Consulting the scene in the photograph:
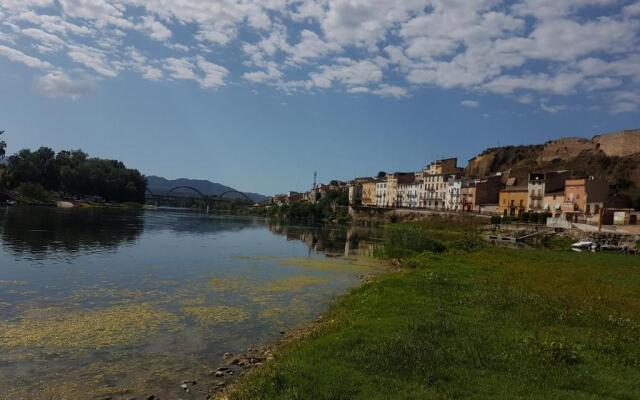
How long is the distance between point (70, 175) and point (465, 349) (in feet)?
458

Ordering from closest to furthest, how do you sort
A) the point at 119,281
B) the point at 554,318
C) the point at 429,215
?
the point at 554,318, the point at 119,281, the point at 429,215

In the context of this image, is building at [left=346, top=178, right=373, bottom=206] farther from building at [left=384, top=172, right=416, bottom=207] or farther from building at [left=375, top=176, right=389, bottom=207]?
building at [left=384, top=172, right=416, bottom=207]

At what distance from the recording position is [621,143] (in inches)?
3994

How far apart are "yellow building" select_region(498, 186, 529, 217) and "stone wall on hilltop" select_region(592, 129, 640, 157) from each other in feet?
72.8

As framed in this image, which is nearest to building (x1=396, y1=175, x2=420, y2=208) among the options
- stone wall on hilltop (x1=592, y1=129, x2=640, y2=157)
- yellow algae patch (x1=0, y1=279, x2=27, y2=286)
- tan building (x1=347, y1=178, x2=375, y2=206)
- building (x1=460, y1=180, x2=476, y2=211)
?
building (x1=460, y1=180, x2=476, y2=211)

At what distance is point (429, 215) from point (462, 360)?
100 metres

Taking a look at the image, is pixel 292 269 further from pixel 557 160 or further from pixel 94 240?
pixel 557 160

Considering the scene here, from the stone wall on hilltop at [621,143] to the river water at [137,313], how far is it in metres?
85.3

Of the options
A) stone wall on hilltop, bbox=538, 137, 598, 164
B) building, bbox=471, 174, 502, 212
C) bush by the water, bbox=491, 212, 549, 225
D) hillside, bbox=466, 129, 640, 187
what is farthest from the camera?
stone wall on hilltop, bbox=538, 137, 598, 164

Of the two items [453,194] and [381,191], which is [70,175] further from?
[453,194]

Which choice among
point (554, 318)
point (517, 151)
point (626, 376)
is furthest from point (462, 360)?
point (517, 151)

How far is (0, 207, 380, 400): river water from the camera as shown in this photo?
12.0 m

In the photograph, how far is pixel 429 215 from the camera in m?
109

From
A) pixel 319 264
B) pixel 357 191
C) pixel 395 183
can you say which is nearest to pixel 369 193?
pixel 357 191
